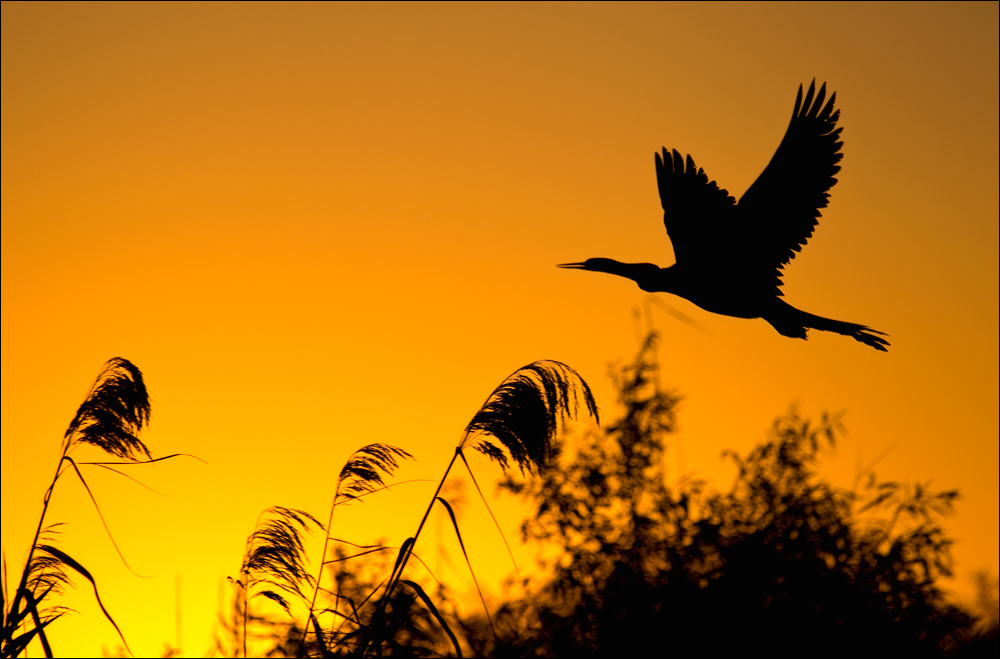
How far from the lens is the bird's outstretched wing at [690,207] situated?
5172 mm

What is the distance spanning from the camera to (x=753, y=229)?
534 cm

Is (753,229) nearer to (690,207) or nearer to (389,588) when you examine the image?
(690,207)

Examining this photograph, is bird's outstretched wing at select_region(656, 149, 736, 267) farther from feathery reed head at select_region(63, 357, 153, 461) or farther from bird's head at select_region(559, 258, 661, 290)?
feathery reed head at select_region(63, 357, 153, 461)

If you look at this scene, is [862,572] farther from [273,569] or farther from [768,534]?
[273,569]

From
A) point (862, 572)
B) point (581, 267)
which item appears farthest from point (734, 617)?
point (581, 267)

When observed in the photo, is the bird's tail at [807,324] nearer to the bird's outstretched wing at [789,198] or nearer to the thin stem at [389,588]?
the bird's outstretched wing at [789,198]

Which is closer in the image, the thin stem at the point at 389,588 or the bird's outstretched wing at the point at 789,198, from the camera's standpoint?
the thin stem at the point at 389,588

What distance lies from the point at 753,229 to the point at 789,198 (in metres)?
0.25

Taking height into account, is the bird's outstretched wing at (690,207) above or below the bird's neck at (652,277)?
above

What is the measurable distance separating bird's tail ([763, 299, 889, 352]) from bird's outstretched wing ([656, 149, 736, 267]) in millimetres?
427

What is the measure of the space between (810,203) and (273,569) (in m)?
3.23

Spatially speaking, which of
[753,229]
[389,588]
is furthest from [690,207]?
[389,588]

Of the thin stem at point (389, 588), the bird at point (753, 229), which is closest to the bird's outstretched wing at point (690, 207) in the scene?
the bird at point (753, 229)

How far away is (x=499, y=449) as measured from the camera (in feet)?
12.7
